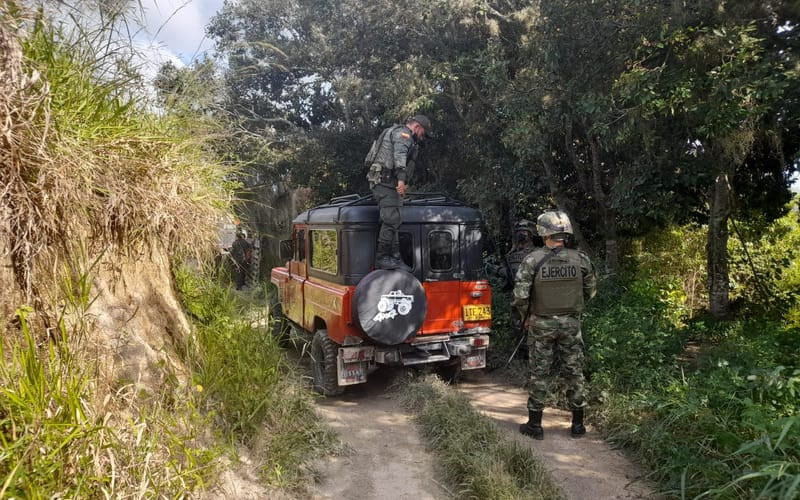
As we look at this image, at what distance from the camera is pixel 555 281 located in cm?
441

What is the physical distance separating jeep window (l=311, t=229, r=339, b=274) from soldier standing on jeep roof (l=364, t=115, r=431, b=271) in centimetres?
56

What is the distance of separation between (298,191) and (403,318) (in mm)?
11874

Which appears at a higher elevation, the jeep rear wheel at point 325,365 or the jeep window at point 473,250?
the jeep window at point 473,250

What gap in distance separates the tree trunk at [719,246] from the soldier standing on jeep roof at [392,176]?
402 cm

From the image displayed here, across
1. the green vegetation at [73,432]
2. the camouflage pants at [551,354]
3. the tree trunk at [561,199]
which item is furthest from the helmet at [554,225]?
the tree trunk at [561,199]

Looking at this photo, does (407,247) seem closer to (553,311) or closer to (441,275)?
(441,275)

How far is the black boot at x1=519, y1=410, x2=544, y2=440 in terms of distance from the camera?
431 centimetres

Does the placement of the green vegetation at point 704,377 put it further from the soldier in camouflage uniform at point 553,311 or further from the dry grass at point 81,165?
the dry grass at point 81,165

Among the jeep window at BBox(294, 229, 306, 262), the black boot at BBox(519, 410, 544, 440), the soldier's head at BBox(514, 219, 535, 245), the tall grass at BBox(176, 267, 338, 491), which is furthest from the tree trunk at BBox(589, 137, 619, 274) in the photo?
the tall grass at BBox(176, 267, 338, 491)

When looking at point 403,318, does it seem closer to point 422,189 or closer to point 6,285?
point 6,285

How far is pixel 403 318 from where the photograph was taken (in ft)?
16.5

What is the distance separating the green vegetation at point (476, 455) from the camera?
3.18 m

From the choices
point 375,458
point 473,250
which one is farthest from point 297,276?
point 375,458

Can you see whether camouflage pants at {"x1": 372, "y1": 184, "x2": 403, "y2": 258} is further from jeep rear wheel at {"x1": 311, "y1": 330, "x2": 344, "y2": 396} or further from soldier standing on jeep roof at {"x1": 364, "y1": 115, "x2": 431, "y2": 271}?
jeep rear wheel at {"x1": 311, "y1": 330, "x2": 344, "y2": 396}
